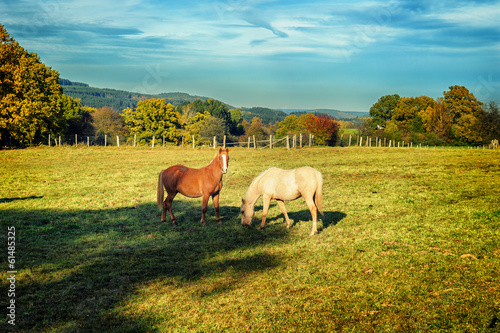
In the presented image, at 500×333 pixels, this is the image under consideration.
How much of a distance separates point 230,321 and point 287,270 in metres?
2.13

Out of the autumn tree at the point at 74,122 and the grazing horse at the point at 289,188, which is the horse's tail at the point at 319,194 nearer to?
the grazing horse at the point at 289,188

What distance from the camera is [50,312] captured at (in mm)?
5441

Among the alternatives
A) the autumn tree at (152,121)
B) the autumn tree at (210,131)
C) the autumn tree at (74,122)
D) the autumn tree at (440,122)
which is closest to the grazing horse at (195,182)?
the autumn tree at (74,122)

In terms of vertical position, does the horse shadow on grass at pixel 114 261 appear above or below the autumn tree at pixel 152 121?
below

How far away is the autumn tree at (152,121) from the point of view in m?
81.8

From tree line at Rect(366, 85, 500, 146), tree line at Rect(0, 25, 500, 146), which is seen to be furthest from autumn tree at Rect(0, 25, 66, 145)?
tree line at Rect(366, 85, 500, 146)

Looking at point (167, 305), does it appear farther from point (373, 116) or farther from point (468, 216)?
point (373, 116)

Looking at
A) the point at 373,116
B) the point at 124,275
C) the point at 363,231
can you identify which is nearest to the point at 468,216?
the point at 363,231

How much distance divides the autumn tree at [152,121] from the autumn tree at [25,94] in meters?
29.6

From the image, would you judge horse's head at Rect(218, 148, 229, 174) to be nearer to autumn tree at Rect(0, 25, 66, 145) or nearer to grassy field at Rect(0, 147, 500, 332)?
grassy field at Rect(0, 147, 500, 332)

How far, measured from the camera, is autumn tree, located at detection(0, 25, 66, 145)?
3872 centimetres

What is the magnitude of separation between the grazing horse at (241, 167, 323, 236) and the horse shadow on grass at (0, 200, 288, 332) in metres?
0.78

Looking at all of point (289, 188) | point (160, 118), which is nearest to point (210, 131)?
point (160, 118)

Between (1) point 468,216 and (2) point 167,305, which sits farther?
(1) point 468,216
